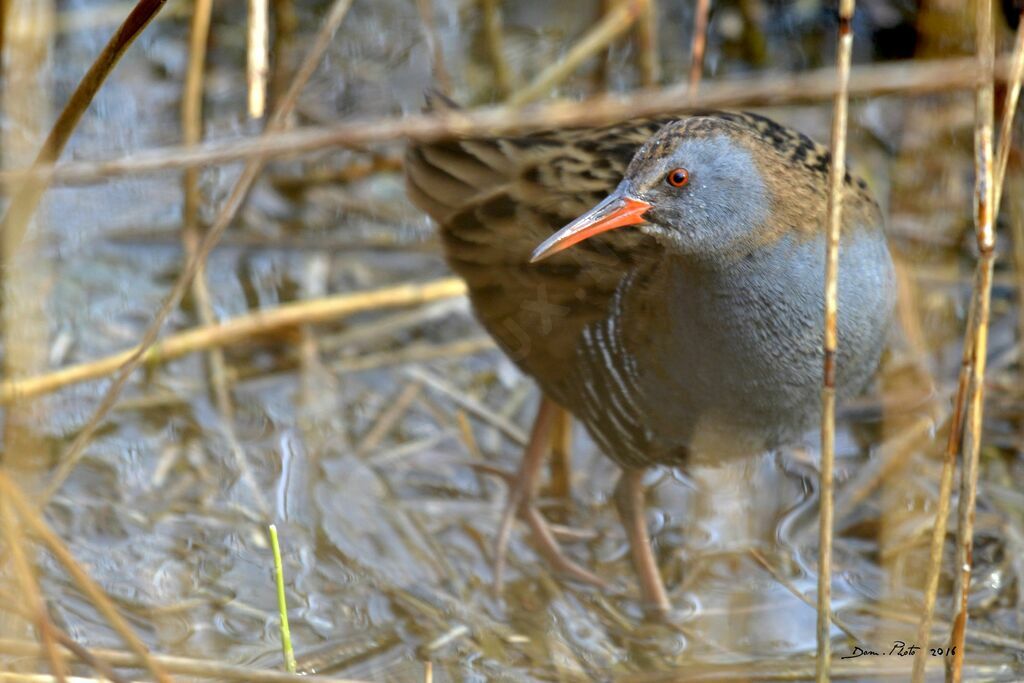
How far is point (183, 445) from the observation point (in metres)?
3.47

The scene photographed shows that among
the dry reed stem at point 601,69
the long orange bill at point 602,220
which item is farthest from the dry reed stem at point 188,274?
the dry reed stem at point 601,69

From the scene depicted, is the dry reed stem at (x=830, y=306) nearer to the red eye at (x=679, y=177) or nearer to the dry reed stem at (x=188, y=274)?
the red eye at (x=679, y=177)

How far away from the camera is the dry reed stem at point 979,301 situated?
6.33 feet

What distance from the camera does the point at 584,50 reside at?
4.04 meters

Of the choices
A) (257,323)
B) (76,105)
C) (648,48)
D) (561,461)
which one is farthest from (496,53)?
(76,105)

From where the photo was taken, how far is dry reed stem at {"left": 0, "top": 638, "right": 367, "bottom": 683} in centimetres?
201

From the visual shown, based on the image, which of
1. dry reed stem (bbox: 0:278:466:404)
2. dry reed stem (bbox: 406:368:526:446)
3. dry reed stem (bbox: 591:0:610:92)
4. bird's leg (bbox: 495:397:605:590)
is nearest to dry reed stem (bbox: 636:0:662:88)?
dry reed stem (bbox: 591:0:610:92)

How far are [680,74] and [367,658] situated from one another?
2.57m

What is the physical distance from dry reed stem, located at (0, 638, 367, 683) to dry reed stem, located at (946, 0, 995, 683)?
37.4 inches

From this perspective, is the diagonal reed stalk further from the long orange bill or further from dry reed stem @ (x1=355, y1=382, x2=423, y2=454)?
dry reed stem @ (x1=355, y1=382, x2=423, y2=454)

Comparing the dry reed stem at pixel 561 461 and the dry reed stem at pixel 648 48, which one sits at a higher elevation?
the dry reed stem at pixel 648 48

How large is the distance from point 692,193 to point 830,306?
0.54m

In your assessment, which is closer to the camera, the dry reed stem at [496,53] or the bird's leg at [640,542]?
the bird's leg at [640,542]

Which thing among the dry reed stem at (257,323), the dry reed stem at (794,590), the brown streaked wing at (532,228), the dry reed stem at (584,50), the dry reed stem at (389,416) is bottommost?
the dry reed stem at (794,590)
